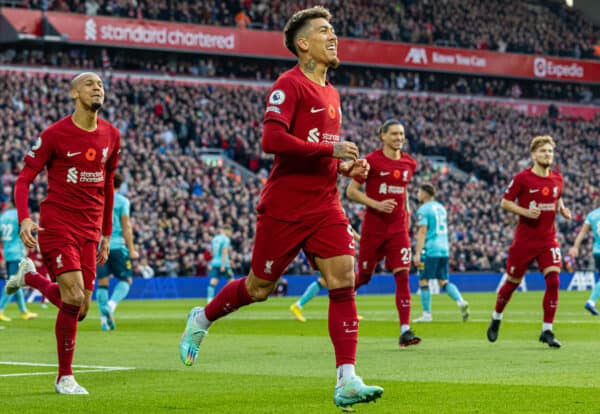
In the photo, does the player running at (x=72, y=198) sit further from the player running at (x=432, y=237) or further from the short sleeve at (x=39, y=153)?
the player running at (x=432, y=237)

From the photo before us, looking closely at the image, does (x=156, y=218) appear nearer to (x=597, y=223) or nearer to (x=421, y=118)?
(x=597, y=223)

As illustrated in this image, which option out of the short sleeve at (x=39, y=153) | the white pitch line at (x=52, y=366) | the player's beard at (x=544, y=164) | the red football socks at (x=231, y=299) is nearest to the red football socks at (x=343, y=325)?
the red football socks at (x=231, y=299)

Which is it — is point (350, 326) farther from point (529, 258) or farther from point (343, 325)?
point (529, 258)

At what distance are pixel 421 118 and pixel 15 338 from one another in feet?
135

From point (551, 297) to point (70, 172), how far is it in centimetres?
692

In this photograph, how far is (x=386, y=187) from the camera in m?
15.5

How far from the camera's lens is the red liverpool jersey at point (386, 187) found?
1535 centimetres

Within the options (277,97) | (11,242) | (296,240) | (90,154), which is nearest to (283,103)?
(277,97)

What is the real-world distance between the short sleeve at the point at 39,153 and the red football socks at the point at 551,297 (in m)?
6.95

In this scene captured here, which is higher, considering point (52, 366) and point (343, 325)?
point (343, 325)

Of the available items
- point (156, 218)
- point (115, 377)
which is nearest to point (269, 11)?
point (156, 218)

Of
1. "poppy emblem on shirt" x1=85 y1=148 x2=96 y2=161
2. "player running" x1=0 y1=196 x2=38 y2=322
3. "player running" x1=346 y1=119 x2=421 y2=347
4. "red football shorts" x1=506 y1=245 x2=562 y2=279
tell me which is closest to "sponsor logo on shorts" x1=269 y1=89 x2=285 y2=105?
"poppy emblem on shirt" x1=85 y1=148 x2=96 y2=161

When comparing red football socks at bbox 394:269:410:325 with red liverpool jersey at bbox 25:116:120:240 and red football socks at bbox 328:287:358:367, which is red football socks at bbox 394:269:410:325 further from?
red football socks at bbox 328:287:358:367

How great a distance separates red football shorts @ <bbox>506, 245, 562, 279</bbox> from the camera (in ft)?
47.1
